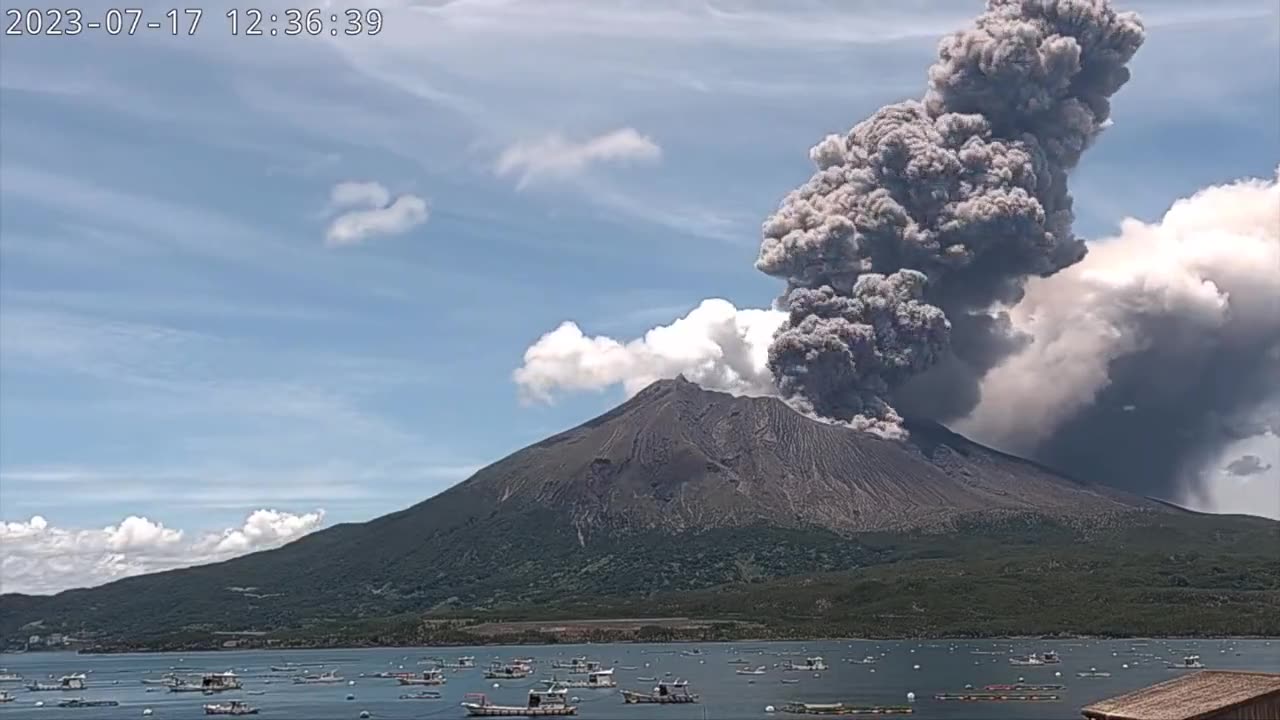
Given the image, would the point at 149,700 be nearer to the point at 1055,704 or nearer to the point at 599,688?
the point at 599,688

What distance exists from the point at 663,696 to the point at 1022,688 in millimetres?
28874

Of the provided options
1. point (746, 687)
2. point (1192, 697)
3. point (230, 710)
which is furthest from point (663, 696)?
point (1192, 697)

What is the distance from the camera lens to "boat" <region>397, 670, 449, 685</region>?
15400 centimetres

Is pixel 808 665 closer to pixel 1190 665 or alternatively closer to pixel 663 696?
pixel 1190 665

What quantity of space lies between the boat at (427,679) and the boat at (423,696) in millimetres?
9285

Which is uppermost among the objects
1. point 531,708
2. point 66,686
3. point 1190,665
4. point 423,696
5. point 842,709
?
point 66,686

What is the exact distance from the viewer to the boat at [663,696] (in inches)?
4875

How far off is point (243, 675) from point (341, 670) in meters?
11.7

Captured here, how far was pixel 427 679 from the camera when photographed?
155375mm

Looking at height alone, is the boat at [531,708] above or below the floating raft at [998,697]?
above


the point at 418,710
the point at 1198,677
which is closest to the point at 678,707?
the point at 418,710

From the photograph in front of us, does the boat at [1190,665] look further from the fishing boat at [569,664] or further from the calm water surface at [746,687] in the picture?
the fishing boat at [569,664]

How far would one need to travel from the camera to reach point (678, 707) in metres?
119

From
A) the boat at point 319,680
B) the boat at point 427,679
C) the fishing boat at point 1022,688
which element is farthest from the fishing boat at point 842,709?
the boat at point 319,680
